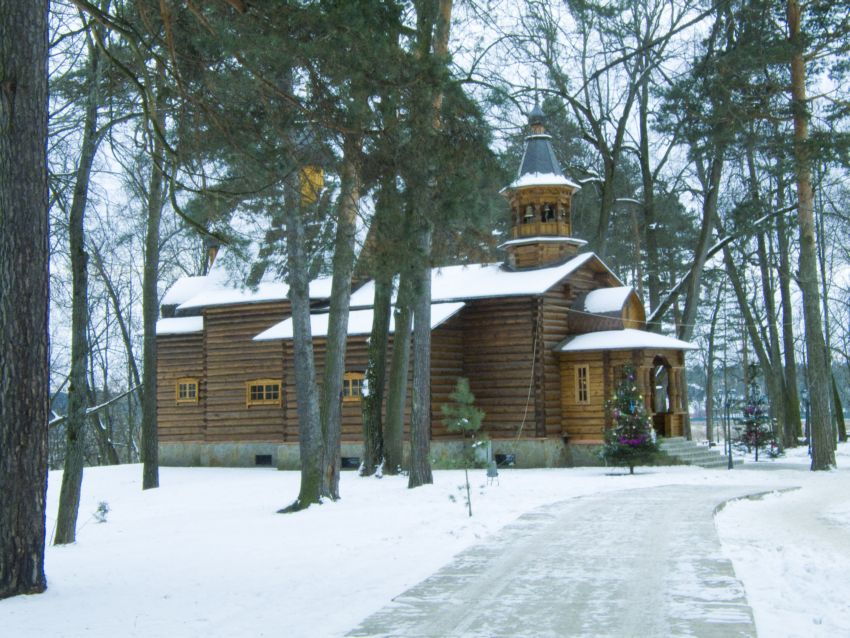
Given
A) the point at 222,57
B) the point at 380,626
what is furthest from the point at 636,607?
the point at 222,57

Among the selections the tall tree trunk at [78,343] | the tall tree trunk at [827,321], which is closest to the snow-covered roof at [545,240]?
the tall tree trunk at [827,321]

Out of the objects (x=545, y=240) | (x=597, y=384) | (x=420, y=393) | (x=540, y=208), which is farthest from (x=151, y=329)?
(x=540, y=208)

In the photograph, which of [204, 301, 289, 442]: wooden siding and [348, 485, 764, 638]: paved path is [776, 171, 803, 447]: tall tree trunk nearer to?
[204, 301, 289, 442]: wooden siding

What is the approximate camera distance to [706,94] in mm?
22234

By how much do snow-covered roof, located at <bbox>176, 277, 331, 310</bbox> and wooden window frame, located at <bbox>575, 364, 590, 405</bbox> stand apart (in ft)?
25.6

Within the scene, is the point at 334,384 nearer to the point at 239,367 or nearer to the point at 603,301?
the point at 603,301

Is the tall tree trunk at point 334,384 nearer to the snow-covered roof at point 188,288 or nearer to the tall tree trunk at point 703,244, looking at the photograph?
the tall tree trunk at point 703,244

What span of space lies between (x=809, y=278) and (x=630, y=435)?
5627 mm

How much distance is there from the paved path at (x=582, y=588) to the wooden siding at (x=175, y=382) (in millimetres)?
19924

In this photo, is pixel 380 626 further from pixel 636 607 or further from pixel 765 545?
pixel 765 545

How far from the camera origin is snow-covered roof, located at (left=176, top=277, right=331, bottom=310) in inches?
1129

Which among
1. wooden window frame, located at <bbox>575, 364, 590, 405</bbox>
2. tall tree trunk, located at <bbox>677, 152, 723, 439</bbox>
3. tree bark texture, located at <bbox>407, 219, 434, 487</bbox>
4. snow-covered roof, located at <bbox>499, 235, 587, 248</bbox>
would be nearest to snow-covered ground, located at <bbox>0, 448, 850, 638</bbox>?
tree bark texture, located at <bbox>407, 219, 434, 487</bbox>

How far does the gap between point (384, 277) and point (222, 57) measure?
3071 millimetres

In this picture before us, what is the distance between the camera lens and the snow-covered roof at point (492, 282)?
24969mm
